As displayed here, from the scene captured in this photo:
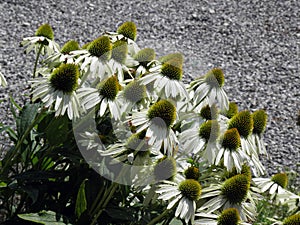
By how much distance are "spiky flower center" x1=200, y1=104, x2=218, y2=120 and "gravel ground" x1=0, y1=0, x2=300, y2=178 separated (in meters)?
1.69

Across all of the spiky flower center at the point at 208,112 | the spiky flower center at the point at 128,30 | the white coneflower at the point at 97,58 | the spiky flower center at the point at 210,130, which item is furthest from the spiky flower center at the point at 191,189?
the spiky flower center at the point at 128,30

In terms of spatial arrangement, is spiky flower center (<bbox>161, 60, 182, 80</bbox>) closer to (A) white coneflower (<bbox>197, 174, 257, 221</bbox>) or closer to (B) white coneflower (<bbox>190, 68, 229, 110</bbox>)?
(B) white coneflower (<bbox>190, 68, 229, 110</bbox>)

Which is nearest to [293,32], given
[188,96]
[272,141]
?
[272,141]

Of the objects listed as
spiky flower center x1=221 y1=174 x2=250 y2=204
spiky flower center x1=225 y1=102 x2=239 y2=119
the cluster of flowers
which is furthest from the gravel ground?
spiky flower center x1=221 y1=174 x2=250 y2=204

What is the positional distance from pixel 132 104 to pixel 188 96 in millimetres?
162

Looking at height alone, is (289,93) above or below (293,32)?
below

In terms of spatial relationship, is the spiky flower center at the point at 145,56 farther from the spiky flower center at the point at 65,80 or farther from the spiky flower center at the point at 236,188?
the spiky flower center at the point at 236,188

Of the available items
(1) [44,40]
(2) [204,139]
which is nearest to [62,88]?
(2) [204,139]

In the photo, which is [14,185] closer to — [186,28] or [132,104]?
[132,104]

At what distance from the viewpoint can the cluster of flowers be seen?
1.42 metres

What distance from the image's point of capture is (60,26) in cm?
407

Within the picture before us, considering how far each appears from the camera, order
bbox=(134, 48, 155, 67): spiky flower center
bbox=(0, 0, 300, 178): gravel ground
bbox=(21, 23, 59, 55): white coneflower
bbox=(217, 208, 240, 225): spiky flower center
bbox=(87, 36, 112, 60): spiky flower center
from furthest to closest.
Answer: bbox=(0, 0, 300, 178): gravel ground, bbox=(21, 23, 59, 55): white coneflower, bbox=(134, 48, 155, 67): spiky flower center, bbox=(87, 36, 112, 60): spiky flower center, bbox=(217, 208, 240, 225): spiky flower center

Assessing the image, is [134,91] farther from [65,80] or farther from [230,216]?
[230,216]

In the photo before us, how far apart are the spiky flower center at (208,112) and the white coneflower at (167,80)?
0.09 metres
